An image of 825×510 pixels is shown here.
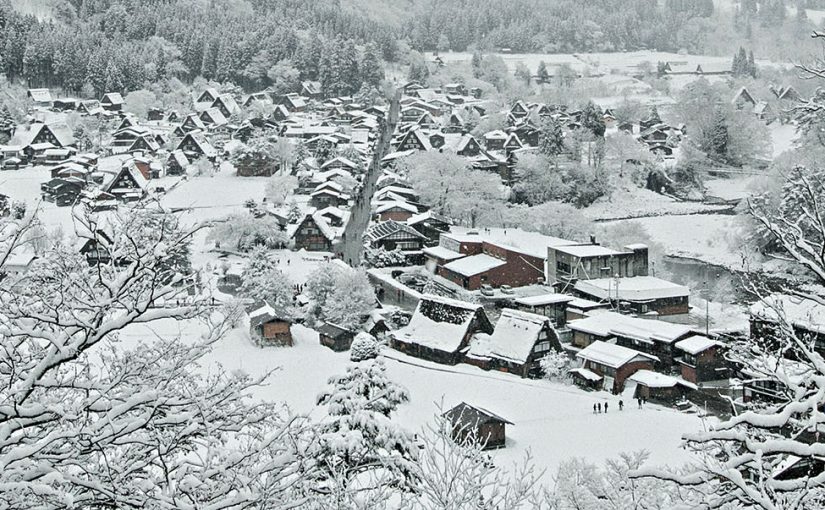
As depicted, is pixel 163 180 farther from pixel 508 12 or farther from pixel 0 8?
pixel 508 12

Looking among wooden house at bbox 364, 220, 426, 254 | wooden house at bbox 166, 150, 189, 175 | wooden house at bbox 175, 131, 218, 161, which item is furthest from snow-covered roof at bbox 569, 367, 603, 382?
wooden house at bbox 175, 131, 218, 161

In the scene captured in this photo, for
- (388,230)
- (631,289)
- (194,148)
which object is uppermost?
(631,289)

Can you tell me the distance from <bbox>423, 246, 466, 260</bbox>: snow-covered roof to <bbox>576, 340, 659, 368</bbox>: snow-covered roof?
5109 mm

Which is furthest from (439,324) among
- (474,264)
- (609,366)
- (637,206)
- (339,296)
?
(637,206)

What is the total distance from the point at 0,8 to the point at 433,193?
70.5 ft

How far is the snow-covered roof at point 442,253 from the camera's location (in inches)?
629

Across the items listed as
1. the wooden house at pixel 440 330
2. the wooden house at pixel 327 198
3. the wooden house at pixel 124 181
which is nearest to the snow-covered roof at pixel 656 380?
the wooden house at pixel 440 330

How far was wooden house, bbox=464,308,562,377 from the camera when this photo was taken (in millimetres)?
11008

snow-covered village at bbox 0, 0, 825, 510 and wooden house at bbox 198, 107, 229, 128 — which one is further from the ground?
snow-covered village at bbox 0, 0, 825, 510

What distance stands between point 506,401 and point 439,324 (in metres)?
2.33

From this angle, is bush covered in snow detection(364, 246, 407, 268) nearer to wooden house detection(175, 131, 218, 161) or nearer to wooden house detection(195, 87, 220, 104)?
wooden house detection(175, 131, 218, 161)

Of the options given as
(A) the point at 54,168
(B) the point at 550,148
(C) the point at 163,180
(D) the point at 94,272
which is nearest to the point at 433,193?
(B) the point at 550,148

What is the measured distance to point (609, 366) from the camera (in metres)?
10.6

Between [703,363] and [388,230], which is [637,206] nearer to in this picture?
[388,230]
